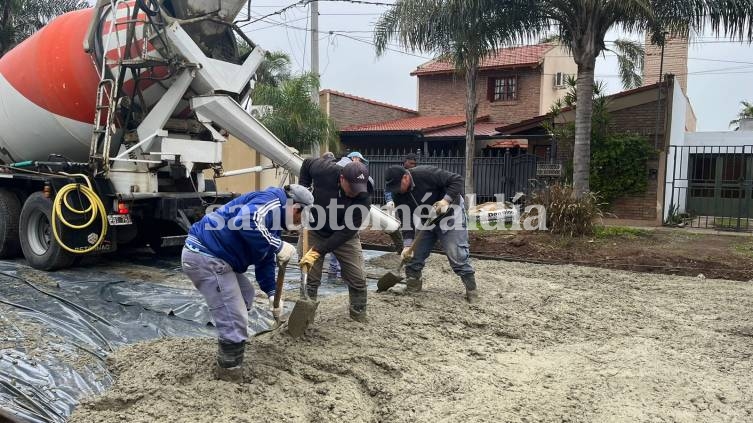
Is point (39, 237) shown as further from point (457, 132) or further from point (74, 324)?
point (457, 132)

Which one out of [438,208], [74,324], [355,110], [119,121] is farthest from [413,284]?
[355,110]

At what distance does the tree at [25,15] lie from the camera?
16.6 metres

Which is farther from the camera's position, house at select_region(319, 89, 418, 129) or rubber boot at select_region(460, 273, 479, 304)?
house at select_region(319, 89, 418, 129)

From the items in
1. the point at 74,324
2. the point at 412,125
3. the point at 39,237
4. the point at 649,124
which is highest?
the point at 412,125

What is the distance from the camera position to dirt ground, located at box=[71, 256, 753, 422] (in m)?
3.69

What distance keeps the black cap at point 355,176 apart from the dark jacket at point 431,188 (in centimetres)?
149

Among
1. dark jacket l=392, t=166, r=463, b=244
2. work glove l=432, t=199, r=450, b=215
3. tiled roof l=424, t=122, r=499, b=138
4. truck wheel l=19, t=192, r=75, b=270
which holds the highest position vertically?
tiled roof l=424, t=122, r=499, b=138

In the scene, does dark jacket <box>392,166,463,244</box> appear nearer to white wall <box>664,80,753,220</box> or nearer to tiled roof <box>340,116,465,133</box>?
white wall <box>664,80,753,220</box>

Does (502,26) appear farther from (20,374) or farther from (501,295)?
(20,374)

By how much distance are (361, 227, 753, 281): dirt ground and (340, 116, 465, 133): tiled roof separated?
1077 cm

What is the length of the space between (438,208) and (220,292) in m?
2.88

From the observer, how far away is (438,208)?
623 cm

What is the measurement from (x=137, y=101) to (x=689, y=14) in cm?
974

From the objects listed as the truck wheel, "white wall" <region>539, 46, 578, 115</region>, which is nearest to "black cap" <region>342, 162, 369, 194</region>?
the truck wheel
